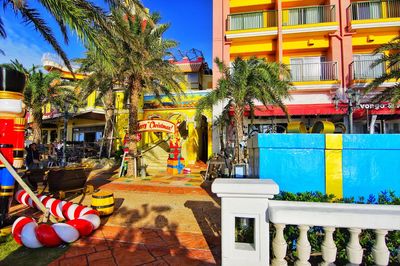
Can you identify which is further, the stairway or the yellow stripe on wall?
the stairway

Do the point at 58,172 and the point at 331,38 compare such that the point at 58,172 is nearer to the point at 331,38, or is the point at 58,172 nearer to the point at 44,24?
the point at 44,24

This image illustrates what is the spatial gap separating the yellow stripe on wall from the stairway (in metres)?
12.1

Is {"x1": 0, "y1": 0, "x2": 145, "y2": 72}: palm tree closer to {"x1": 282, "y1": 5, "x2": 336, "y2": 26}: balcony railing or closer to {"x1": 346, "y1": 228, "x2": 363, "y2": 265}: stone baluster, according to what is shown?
{"x1": 346, "y1": 228, "x2": 363, "y2": 265}: stone baluster

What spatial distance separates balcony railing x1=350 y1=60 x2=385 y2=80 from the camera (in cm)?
1395

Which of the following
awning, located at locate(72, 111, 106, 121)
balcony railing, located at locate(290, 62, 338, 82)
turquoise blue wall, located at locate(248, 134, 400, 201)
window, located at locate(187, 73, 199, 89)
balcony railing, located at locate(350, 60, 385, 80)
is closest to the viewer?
turquoise blue wall, located at locate(248, 134, 400, 201)

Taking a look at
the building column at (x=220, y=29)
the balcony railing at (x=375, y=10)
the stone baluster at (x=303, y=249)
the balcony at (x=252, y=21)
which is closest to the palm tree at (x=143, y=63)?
the building column at (x=220, y=29)

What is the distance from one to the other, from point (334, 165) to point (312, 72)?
13.9 metres

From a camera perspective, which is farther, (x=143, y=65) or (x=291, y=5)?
(x=291, y=5)

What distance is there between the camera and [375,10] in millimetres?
14391

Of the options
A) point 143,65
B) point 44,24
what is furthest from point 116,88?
point 44,24

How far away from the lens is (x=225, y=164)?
33.4ft

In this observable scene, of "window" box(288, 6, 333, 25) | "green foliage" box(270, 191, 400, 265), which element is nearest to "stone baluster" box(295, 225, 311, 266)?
"green foliage" box(270, 191, 400, 265)

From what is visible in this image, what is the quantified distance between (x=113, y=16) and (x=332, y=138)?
17.9ft

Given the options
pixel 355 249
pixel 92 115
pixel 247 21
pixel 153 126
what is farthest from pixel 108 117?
pixel 355 249
